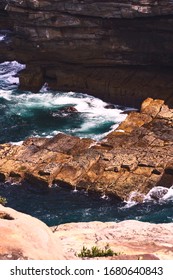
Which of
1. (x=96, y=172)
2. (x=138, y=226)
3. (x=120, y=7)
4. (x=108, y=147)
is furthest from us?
(x=120, y=7)

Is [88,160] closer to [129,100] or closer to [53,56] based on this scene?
[129,100]

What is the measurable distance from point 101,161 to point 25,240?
1237 inches

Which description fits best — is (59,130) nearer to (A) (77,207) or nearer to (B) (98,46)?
(B) (98,46)

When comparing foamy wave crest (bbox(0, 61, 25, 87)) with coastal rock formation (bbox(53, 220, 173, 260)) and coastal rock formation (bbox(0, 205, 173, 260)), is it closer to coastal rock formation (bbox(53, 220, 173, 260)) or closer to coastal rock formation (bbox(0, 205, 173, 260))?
coastal rock formation (bbox(53, 220, 173, 260))

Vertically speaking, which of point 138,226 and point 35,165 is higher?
point 138,226

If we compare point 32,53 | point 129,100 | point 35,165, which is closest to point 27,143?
point 35,165

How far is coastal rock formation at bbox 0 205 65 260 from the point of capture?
14.2 metres

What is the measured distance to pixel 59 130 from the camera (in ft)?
187

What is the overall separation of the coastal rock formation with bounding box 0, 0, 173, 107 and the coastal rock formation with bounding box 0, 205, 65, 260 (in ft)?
146

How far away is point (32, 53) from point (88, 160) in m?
29.9

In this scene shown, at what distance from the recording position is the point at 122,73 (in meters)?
66.6

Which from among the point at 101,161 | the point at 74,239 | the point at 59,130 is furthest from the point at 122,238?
the point at 59,130

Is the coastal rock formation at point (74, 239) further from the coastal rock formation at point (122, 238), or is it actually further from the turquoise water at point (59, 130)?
the turquoise water at point (59, 130)

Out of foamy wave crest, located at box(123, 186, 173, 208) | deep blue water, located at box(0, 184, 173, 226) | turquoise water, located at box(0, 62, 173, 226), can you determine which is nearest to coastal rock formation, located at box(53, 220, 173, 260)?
deep blue water, located at box(0, 184, 173, 226)
